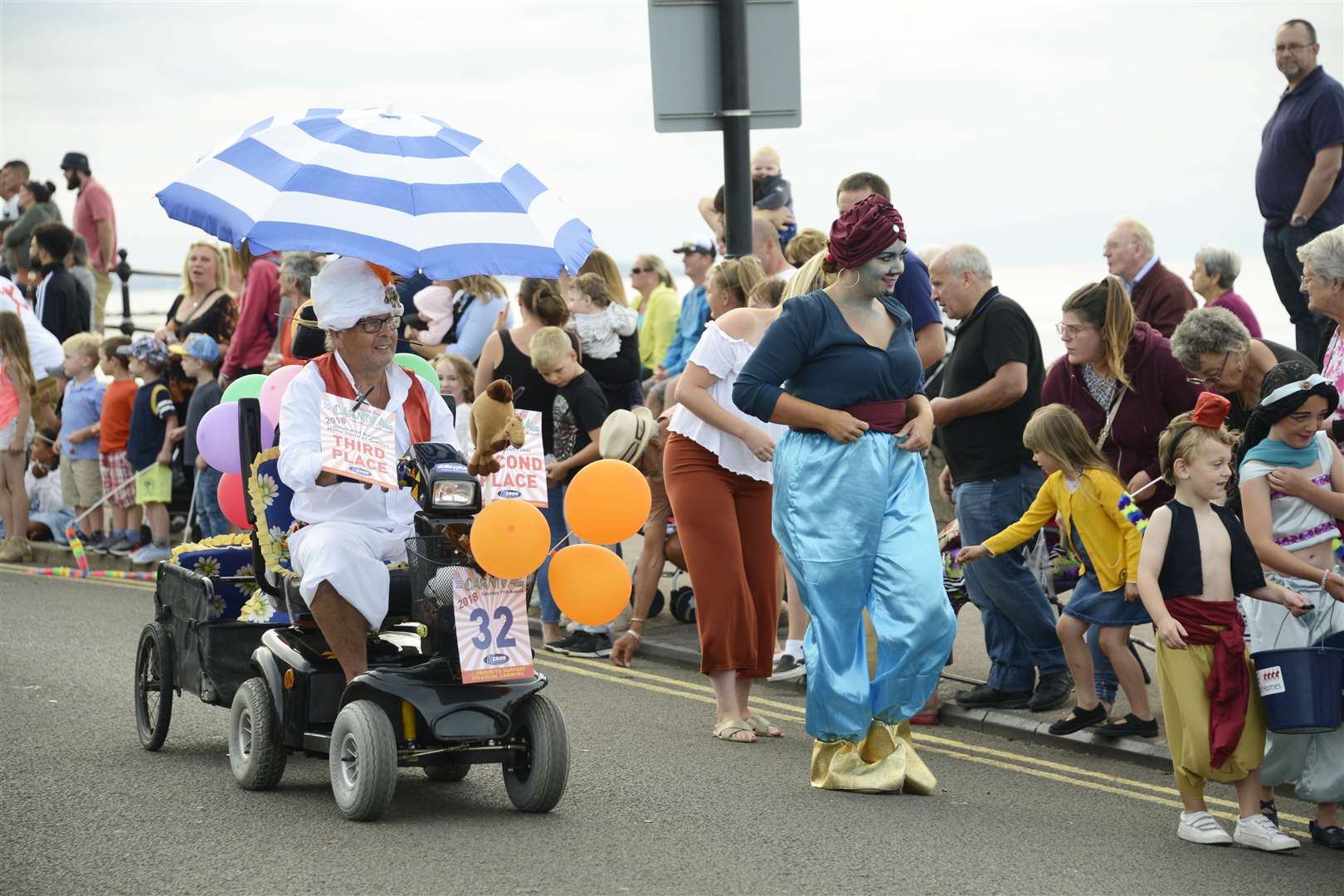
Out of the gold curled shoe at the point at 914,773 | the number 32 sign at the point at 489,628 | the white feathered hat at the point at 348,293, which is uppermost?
the white feathered hat at the point at 348,293

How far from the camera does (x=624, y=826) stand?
635 centimetres

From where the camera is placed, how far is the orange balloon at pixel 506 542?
6.04 metres

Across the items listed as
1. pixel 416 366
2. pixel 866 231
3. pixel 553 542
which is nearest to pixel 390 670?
pixel 416 366

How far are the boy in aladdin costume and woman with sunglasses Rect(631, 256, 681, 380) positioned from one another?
7.51 meters

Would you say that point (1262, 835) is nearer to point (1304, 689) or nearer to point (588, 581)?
point (1304, 689)

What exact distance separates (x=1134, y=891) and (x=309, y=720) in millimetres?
3091

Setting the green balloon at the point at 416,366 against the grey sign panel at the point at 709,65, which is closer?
the green balloon at the point at 416,366

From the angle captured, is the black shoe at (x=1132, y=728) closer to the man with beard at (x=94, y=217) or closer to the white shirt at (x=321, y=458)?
the white shirt at (x=321, y=458)

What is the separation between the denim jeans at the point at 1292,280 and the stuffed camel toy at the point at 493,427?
24.1ft

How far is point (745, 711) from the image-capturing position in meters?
8.21

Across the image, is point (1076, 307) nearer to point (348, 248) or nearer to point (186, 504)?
point (348, 248)

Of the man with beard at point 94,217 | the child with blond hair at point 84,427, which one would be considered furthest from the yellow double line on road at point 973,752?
the man with beard at point 94,217

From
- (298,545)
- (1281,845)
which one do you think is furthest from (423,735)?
(1281,845)

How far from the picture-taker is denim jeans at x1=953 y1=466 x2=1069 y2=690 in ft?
27.9
